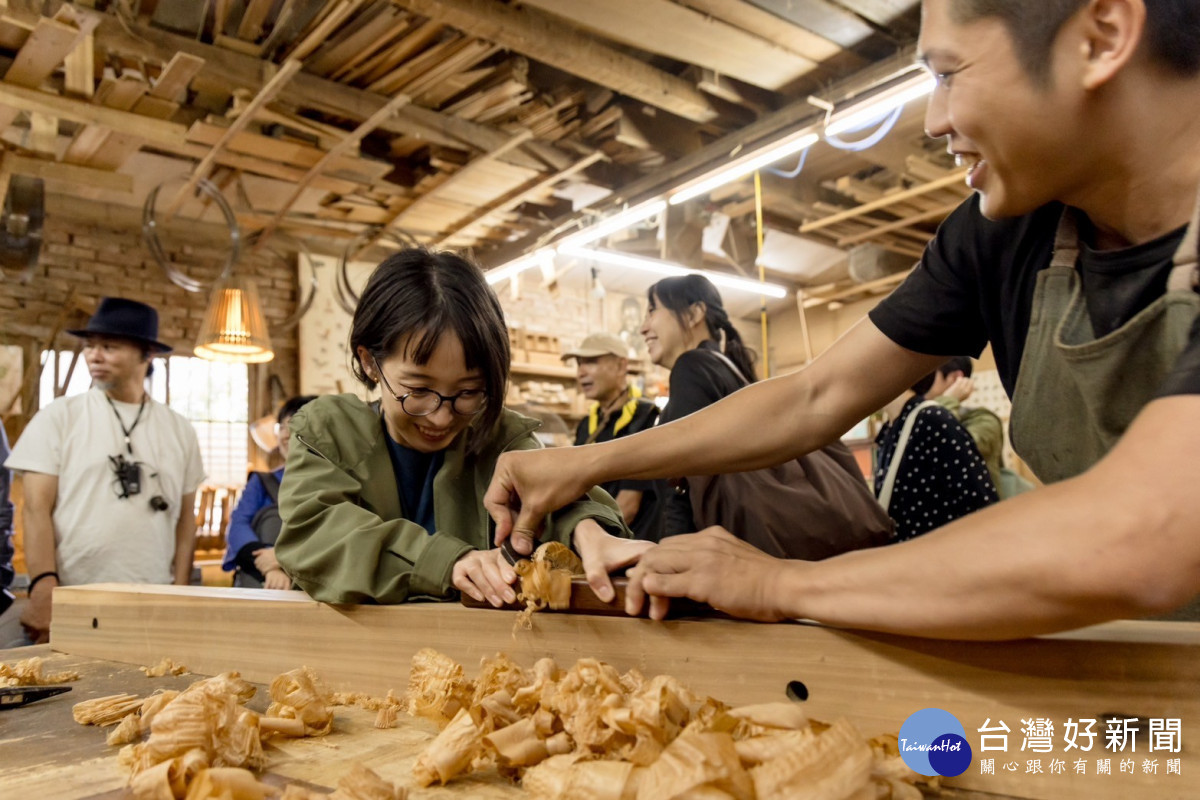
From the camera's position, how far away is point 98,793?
853 millimetres

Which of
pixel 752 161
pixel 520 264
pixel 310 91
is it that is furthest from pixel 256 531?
pixel 520 264

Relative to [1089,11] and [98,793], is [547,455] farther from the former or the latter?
[1089,11]

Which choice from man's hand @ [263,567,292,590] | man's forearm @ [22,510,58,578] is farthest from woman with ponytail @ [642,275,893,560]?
man's forearm @ [22,510,58,578]

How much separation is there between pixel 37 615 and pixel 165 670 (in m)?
2.05

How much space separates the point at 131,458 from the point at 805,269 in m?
7.68

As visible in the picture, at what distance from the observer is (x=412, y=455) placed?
1.75 metres

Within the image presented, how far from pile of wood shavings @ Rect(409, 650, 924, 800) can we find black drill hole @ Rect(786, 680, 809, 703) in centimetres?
9

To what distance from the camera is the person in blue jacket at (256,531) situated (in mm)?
3490

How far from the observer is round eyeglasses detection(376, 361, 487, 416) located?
1.59 meters

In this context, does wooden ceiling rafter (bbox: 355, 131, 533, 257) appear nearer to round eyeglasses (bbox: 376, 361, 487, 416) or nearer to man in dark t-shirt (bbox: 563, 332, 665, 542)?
man in dark t-shirt (bbox: 563, 332, 665, 542)

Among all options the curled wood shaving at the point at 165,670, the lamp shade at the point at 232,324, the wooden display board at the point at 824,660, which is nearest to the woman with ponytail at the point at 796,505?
the wooden display board at the point at 824,660

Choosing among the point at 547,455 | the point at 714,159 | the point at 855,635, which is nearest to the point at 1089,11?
the point at 855,635

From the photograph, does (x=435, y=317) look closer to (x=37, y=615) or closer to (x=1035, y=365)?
(x=1035, y=365)

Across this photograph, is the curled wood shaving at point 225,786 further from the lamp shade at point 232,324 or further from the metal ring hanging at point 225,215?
the lamp shade at point 232,324
